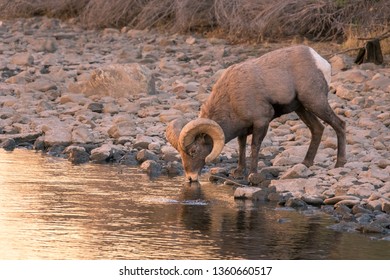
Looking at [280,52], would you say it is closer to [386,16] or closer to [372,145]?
[372,145]

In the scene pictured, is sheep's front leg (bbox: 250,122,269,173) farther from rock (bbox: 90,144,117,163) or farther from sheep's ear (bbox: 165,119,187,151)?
rock (bbox: 90,144,117,163)

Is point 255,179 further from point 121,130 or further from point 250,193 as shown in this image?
point 121,130

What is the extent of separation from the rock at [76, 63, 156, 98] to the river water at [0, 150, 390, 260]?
5238mm

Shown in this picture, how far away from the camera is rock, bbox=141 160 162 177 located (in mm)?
14477

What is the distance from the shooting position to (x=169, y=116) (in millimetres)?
17500

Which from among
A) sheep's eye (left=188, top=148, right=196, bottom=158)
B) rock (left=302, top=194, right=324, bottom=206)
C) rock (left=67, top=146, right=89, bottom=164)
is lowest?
rock (left=67, top=146, right=89, bottom=164)

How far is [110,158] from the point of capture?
50.7ft

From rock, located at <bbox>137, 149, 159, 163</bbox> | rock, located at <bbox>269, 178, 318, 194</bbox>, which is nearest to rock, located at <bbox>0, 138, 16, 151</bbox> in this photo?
rock, located at <bbox>137, 149, 159, 163</bbox>

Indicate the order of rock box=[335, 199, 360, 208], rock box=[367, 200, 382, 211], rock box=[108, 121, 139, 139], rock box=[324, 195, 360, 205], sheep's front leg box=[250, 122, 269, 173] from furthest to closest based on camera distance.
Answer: rock box=[108, 121, 139, 139]
sheep's front leg box=[250, 122, 269, 173]
rock box=[324, 195, 360, 205]
rock box=[335, 199, 360, 208]
rock box=[367, 200, 382, 211]

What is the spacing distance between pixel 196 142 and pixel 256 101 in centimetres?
93

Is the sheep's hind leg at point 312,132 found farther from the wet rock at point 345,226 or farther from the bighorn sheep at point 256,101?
the wet rock at point 345,226

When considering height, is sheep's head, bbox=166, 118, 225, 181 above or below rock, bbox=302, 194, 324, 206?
above

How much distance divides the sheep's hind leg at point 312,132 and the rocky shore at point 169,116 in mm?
142

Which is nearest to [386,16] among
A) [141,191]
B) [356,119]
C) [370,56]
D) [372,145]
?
[370,56]
